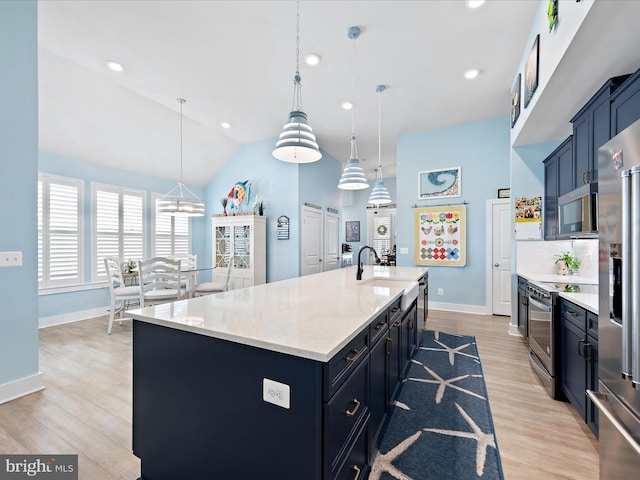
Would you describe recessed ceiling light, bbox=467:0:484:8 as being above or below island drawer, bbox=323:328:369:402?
above

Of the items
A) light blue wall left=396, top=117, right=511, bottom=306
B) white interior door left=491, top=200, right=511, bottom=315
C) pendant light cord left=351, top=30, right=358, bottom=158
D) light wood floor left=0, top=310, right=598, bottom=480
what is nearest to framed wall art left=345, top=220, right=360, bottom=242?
light blue wall left=396, top=117, right=511, bottom=306

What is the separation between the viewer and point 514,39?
2.93 metres

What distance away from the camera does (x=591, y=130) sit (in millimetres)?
2383

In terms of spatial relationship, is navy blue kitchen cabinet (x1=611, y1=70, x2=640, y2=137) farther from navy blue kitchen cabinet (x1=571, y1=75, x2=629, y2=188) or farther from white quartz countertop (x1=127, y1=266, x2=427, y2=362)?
white quartz countertop (x1=127, y1=266, x2=427, y2=362)

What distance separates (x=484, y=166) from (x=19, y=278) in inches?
238

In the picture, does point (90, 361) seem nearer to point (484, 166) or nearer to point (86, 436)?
point (86, 436)

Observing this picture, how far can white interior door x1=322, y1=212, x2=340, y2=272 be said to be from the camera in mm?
6633

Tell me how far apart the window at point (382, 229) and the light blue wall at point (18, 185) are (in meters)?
8.06

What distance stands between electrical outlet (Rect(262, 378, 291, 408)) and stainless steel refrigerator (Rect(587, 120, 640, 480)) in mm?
1232

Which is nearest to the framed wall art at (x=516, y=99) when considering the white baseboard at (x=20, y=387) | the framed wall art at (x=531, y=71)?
the framed wall art at (x=531, y=71)

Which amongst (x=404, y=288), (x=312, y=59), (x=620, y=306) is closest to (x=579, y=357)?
(x=620, y=306)

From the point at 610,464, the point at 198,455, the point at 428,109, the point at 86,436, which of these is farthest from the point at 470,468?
the point at 428,109

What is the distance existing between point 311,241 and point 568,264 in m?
4.04

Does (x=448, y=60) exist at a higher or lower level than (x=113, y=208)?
higher
